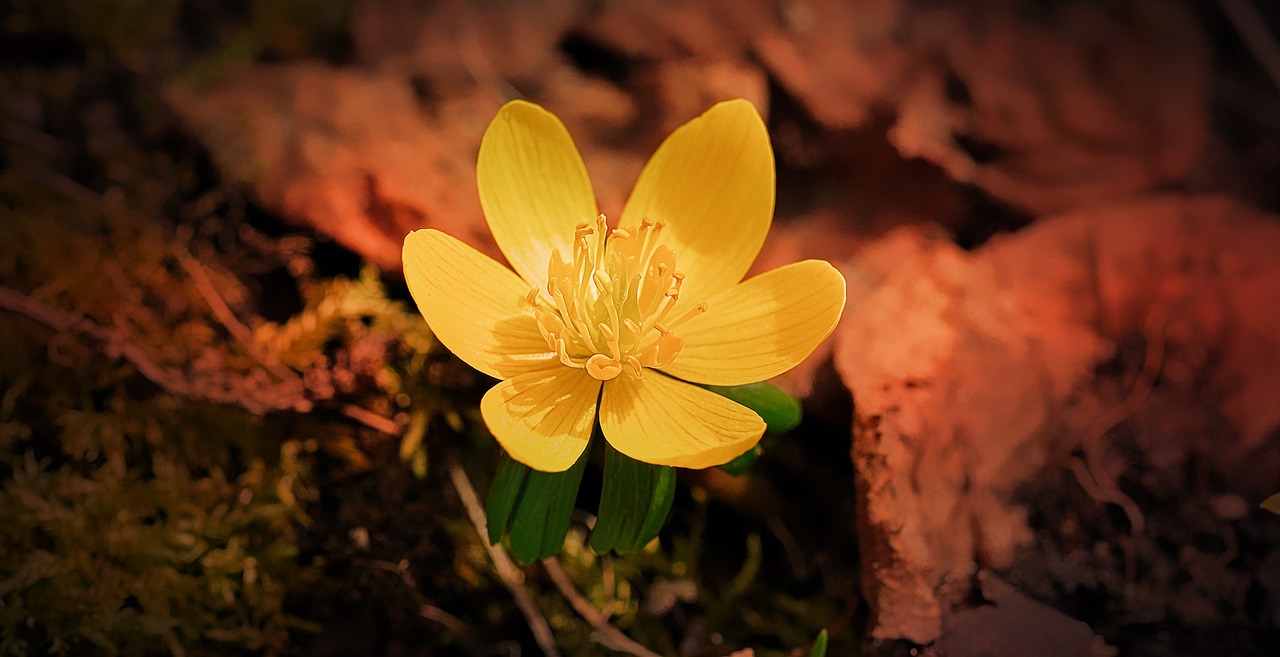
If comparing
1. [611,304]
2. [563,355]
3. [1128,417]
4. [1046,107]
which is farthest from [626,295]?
[1046,107]

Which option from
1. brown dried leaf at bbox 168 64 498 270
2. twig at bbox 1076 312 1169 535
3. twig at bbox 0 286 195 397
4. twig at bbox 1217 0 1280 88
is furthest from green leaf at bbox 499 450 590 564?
twig at bbox 1217 0 1280 88

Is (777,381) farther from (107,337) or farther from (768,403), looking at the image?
(107,337)

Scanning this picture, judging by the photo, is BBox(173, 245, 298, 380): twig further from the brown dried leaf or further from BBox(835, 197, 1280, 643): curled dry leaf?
BBox(835, 197, 1280, 643): curled dry leaf

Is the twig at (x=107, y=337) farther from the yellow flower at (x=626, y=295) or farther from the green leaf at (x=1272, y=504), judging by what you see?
the green leaf at (x=1272, y=504)

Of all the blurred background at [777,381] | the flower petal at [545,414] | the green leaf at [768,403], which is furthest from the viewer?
the blurred background at [777,381]

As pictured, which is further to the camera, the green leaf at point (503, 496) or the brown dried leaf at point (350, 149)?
the brown dried leaf at point (350, 149)

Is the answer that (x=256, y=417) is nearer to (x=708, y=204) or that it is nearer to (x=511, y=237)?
(x=511, y=237)

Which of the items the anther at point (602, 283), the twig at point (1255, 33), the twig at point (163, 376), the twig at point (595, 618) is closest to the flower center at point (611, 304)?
the anther at point (602, 283)
